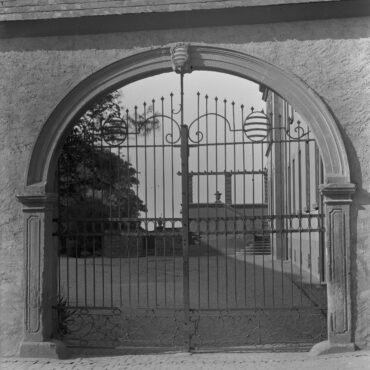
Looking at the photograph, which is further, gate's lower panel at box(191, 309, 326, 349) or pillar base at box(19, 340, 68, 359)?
gate's lower panel at box(191, 309, 326, 349)

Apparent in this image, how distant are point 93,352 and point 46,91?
125 inches

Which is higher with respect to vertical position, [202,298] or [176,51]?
[176,51]

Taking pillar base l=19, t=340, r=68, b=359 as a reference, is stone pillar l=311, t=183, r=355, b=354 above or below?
above

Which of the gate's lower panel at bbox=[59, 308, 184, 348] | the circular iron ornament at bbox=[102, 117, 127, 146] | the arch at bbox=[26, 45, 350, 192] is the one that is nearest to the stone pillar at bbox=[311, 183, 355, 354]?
the arch at bbox=[26, 45, 350, 192]

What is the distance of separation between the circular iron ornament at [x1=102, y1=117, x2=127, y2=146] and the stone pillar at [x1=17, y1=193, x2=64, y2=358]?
3.30 feet

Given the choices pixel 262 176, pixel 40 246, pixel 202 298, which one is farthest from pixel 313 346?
pixel 202 298

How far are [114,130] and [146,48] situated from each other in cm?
109

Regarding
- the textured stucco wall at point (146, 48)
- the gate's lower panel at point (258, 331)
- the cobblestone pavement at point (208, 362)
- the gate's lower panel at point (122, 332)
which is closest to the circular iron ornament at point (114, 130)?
the textured stucco wall at point (146, 48)

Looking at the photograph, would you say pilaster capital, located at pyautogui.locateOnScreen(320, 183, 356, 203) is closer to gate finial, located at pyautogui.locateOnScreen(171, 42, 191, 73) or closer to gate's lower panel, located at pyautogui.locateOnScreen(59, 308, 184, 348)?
gate finial, located at pyautogui.locateOnScreen(171, 42, 191, 73)

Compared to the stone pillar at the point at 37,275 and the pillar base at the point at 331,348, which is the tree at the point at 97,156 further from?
the pillar base at the point at 331,348

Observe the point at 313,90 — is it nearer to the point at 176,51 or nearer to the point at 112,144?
the point at 176,51

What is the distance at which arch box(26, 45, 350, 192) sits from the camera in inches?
258

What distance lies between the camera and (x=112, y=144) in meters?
7.30

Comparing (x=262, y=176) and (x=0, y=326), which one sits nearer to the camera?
(x=0, y=326)
